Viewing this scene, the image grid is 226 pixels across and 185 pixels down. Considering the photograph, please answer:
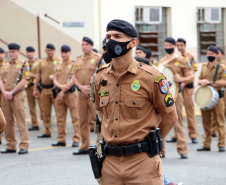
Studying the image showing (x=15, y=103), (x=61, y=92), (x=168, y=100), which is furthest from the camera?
(x=61, y=92)

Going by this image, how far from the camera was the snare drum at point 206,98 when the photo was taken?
35.4 feet

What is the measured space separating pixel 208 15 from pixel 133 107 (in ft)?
54.1

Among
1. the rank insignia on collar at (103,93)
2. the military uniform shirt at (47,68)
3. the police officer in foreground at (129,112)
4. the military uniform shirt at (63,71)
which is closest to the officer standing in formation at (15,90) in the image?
the military uniform shirt at (63,71)

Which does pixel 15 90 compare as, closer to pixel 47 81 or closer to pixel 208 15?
pixel 47 81

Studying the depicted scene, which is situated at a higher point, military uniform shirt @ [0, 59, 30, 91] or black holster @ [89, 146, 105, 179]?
military uniform shirt @ [0, 59, 30, 91]

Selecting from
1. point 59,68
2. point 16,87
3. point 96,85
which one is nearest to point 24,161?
point 16,87

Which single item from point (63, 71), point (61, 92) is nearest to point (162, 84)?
point (61, 92)

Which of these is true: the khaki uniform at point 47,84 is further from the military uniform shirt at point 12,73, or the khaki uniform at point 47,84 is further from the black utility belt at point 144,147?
the black utility belt at point 144,147

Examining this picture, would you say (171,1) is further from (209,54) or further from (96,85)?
(96,85)

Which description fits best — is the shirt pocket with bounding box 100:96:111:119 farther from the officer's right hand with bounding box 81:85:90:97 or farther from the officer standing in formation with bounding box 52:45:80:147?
the officer standing in formation with bounding box 52:45:80:147

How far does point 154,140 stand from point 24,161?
6.17m

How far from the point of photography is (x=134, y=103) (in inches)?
167

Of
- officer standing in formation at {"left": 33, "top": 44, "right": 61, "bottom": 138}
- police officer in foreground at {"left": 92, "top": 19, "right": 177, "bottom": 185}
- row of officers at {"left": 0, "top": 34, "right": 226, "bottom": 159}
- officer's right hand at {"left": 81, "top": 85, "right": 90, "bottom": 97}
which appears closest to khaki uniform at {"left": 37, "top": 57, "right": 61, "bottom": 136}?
officer standing in formation at {"left": 33, "top": 44, "right": 61, "bottom": 138}

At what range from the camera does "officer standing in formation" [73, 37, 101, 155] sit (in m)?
10.6
